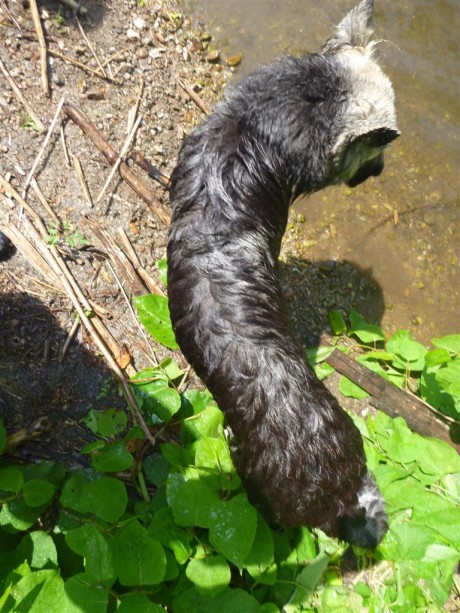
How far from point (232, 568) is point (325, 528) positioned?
0.59 meters

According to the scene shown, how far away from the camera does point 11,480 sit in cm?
244

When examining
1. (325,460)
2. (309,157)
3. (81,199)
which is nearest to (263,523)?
(325,460)

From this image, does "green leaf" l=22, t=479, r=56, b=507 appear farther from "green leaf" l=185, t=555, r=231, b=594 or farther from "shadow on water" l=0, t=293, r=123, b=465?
"green leaf" l=185, t=555, r=231, b=594

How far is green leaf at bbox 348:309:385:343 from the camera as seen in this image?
12.9 ft

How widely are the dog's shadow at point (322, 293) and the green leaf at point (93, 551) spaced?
6.99 feet

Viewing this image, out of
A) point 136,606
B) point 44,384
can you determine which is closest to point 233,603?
point 136,606

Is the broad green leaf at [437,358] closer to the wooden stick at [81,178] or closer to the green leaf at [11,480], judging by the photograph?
the wooden stick at [81,178]

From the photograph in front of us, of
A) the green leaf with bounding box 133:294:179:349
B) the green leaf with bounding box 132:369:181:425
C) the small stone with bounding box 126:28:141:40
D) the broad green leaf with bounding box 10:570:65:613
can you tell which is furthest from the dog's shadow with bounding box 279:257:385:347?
the broad green leaf with bounding box 10:570:65:613

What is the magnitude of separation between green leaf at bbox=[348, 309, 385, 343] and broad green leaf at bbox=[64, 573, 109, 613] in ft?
8.24

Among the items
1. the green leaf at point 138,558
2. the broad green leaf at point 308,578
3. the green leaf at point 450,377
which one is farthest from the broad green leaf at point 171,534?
the green leaf at point 450,377

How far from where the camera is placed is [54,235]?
10.8ft

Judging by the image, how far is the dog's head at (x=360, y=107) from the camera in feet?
9.61

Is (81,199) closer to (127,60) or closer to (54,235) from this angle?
(54,235)

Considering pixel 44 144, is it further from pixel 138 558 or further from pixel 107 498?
pixel 138 558
